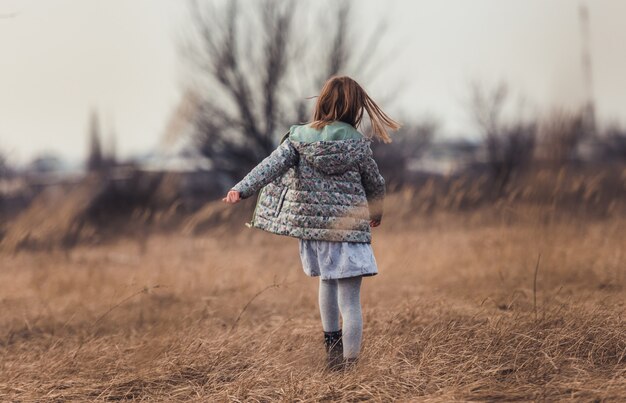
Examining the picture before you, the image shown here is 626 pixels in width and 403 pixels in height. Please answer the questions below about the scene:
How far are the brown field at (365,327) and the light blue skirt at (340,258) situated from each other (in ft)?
1.33

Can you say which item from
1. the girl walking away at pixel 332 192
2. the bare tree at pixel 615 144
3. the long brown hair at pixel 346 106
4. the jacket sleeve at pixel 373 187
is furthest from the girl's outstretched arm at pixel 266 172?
the bare tree at pixel 615 144

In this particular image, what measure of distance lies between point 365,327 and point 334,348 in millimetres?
706

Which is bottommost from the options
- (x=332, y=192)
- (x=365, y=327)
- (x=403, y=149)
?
(x=365, y=327)

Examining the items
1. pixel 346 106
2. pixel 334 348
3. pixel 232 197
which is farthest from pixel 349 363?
pixel 346 106

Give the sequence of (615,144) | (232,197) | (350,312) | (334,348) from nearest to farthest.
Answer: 1. (232,197)
2. (350,312)
3. (334,348)
4. (615,144)

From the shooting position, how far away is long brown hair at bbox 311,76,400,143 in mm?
3111

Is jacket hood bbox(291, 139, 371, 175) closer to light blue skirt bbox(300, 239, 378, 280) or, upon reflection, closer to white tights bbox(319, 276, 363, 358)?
light blue skirt bbox(300, 239, 378, 280)

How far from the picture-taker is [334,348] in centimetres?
329

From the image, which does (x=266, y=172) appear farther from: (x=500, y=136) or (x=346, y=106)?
(x=500, y=136)

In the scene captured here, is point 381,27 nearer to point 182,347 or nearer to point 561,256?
point 561,256

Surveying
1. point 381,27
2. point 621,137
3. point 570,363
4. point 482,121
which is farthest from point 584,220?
point 621,137

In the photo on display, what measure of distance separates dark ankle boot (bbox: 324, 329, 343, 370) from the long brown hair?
36.1 inches

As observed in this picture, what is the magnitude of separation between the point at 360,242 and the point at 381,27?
10621mm

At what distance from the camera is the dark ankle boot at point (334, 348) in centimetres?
327
